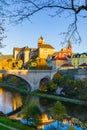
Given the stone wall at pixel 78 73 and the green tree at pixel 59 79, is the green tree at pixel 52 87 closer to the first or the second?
the green tree at pixel 59 79

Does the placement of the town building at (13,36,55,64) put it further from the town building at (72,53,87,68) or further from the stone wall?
the stone wall

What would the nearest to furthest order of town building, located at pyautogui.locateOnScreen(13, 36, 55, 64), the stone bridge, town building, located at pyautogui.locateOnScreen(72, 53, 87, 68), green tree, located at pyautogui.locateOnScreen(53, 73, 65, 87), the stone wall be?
1. the stone wall
2. green tree, located at pyautogui.locateOnScreen(53, 73, 65, 87)
3. the stone bridge
4. town building, located at pyautogui.locateOnScreen(72, 53, 87, 68)
5. town building, located at pyautogui.locateOnScreen(13, 36, 55, 64)

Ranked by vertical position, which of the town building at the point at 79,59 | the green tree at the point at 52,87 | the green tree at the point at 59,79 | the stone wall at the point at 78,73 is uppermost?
the town building at the point at 79,59

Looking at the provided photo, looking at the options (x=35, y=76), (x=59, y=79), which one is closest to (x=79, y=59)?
(x=35, y=76)

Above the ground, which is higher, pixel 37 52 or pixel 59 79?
pixel 37 52

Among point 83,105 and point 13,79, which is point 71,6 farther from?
point 13,79

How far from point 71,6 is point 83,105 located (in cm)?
2824

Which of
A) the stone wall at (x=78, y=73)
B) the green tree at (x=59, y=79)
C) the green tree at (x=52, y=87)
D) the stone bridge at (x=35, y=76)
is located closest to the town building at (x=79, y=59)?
the stone bridge at (x=35, y=76)

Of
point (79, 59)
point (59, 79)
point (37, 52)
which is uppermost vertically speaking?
point (37, 52)

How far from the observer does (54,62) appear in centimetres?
6438

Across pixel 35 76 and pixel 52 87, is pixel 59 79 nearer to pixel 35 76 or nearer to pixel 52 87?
pixel 52 87

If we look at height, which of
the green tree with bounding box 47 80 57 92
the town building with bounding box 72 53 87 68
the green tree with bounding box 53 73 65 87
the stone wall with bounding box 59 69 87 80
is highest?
the town building with bounding box 72 53 87 68

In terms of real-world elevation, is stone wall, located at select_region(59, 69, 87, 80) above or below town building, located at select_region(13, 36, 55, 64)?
below

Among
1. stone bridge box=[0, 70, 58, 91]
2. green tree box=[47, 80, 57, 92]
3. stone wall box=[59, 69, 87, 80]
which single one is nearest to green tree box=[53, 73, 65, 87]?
green tree box=[47, 80, 57, 92]
